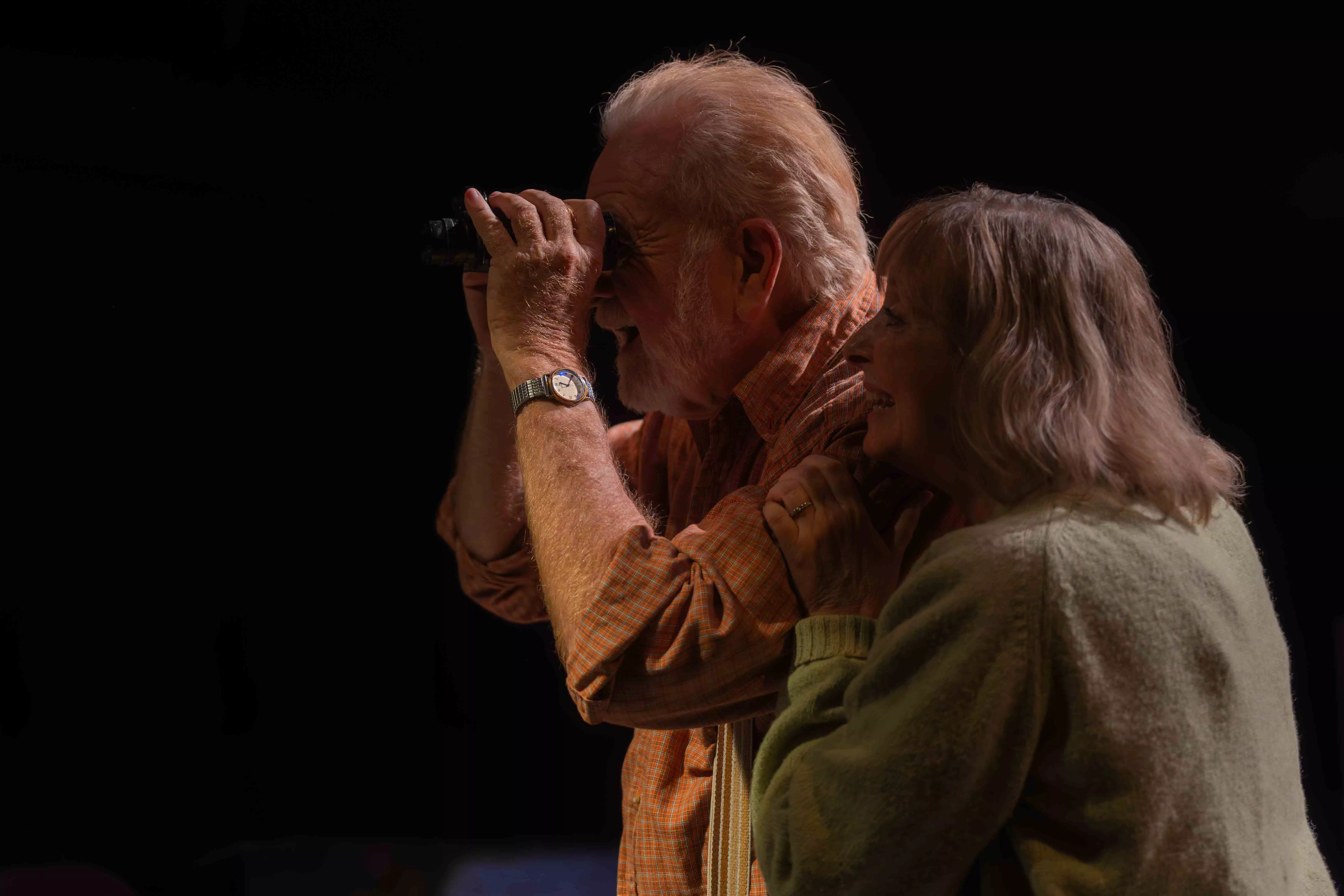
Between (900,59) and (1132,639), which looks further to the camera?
(900,59)

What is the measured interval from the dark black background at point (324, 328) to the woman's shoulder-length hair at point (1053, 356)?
1186 mm

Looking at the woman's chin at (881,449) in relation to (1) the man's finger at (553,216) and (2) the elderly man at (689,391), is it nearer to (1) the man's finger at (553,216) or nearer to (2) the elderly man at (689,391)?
(2) the elderly man at (689,391)

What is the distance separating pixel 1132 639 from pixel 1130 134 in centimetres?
150

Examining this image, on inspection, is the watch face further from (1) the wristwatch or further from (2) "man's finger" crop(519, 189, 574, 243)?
(2) "man's finger" crop(519, 189, 574, 243)

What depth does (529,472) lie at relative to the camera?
1318 mm

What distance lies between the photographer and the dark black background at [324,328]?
216 centimetres

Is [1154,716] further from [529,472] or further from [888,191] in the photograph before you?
[888,191]

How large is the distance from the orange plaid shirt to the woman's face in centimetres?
11

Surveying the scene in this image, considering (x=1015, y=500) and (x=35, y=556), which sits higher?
(x=1015, y=500)

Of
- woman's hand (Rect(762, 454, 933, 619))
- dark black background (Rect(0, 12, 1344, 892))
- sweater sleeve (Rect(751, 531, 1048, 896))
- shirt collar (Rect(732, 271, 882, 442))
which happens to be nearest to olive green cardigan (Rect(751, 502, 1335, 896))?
sweater sleeve (Rect(751, 531, 1048, 896))

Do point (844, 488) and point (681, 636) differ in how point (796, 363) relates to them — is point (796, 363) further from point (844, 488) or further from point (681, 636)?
point (681, 636)

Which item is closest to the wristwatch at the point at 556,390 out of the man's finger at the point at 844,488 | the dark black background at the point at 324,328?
the man's finger at the point at 844,488

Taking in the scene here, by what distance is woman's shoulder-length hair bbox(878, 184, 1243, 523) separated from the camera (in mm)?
1028

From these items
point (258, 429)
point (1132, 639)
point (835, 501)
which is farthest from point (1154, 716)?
point (258, 429)
